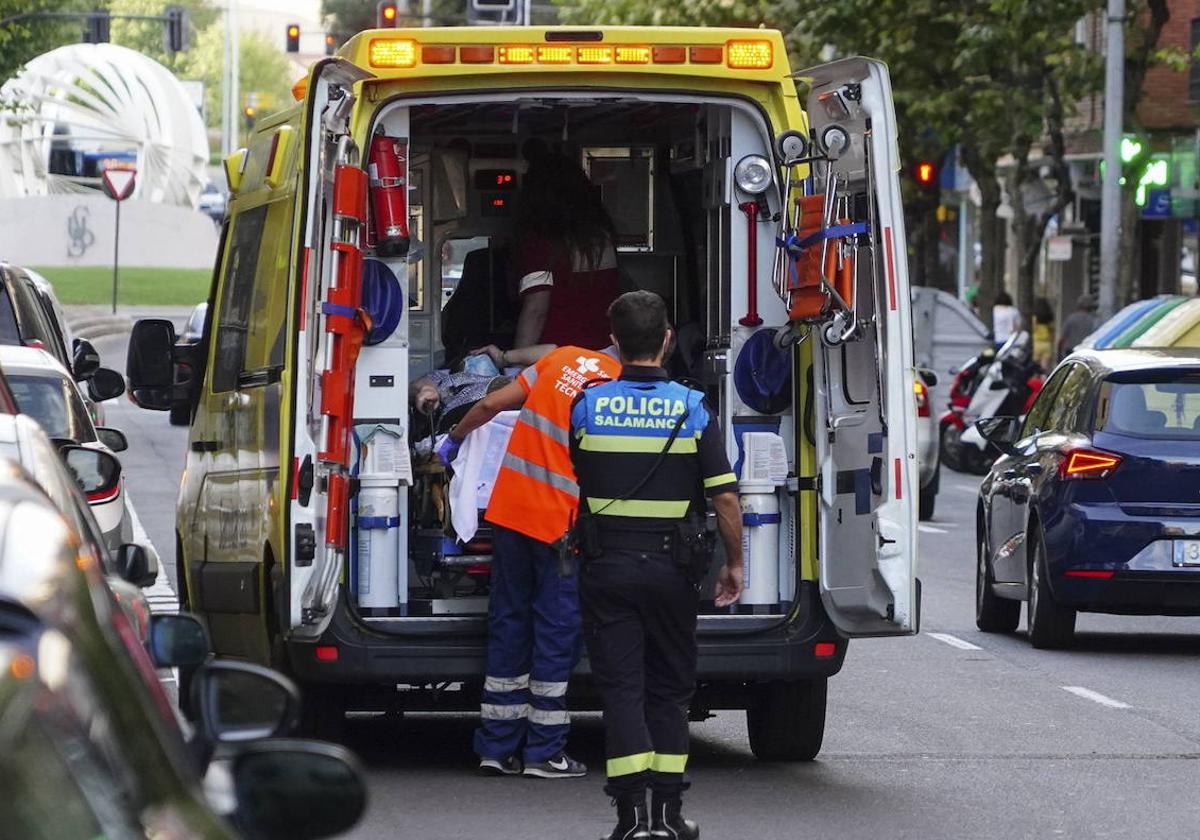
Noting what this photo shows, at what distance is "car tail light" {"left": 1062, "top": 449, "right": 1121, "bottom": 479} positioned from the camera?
522 inches

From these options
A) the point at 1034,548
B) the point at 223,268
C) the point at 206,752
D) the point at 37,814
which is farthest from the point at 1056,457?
the point at 37,814

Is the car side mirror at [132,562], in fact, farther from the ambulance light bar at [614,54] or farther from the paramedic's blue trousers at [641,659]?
the ambulance light bar at [614,54]

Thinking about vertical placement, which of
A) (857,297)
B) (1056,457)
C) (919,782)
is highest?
(857,297)

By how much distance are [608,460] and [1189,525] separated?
6045 millimetres

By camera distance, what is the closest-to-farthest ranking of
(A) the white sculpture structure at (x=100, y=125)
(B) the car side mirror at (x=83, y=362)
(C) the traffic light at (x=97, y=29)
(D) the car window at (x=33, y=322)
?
1. (D) the car window at (x=33, y=322)
2. (B) the car side mirror at (x=83, y=362)
3. (C) the traffic light at (x=97, y=29)
4. (A) the white sculpture structure at (x=100, y=125)

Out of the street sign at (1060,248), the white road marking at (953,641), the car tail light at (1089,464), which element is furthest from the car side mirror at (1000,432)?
the street sign at (1060,248)

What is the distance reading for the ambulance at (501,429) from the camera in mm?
8586

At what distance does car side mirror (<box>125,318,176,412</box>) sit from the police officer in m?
3.16

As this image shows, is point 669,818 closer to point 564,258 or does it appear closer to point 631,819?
point 631,819

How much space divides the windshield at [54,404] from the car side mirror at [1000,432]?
15.8 ft

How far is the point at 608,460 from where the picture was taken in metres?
7.84

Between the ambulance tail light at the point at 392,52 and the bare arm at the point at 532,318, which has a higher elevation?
the ambulance tail light at the point at 392,52

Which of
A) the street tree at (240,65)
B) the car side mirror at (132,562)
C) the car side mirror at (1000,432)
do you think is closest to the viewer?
the car side mirror at (132,562)

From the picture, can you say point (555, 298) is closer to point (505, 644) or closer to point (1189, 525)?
point (505, 644)
